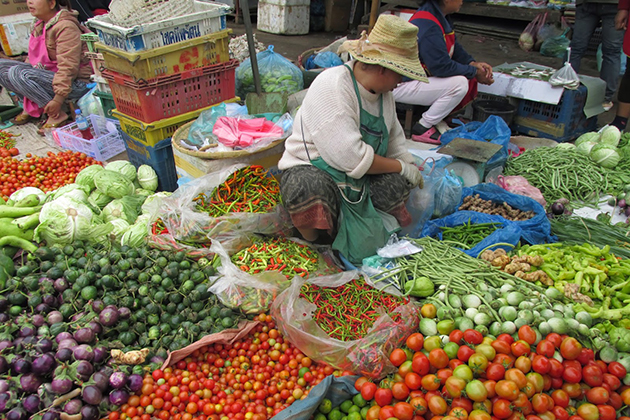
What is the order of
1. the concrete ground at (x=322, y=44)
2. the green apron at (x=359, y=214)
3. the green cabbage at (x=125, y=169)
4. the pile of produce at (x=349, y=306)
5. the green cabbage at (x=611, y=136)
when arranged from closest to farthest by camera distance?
the pile of produce at (x=349, y=306) < the green apron at (x=359, y=214) < the green cabbage at (x=125, y=169) < the green cabbage at (x=611, y=136) < the concrete ground at (x=322, y=44)

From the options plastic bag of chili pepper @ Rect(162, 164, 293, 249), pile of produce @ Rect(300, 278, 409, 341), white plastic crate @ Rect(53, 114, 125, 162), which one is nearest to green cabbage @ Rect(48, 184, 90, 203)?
plastic bag of chili pepper @ Rect(162, 164, 293, 249)

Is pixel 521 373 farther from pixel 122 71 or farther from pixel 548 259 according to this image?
pixel 122 71

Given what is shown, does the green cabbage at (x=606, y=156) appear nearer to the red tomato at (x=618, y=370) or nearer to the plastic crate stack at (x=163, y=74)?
the red tomato at (x=618, y=370)

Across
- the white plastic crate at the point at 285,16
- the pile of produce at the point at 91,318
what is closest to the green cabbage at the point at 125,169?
the pile of produce at the point at 91,318

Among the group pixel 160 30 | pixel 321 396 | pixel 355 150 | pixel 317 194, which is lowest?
pixel 321 396

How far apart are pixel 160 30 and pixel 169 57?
195 mm

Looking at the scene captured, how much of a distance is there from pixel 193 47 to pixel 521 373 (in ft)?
10.3

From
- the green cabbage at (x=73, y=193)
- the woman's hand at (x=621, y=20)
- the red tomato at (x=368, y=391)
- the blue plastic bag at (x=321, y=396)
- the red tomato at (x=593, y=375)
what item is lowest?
the blue plastic bag at (x=321, y=396)

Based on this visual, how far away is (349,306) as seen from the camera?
7.51 ft

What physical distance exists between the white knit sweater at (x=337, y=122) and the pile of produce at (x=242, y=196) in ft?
1.50

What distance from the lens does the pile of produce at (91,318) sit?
1892 mm

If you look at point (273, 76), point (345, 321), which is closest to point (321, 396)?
point (345, 321)

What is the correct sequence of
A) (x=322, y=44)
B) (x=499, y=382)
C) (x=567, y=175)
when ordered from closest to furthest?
(x=499, y=382) < (x=567, y=175) < (x=322, y=44)

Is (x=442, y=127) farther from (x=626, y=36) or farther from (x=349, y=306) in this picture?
(x=349, y=306)
